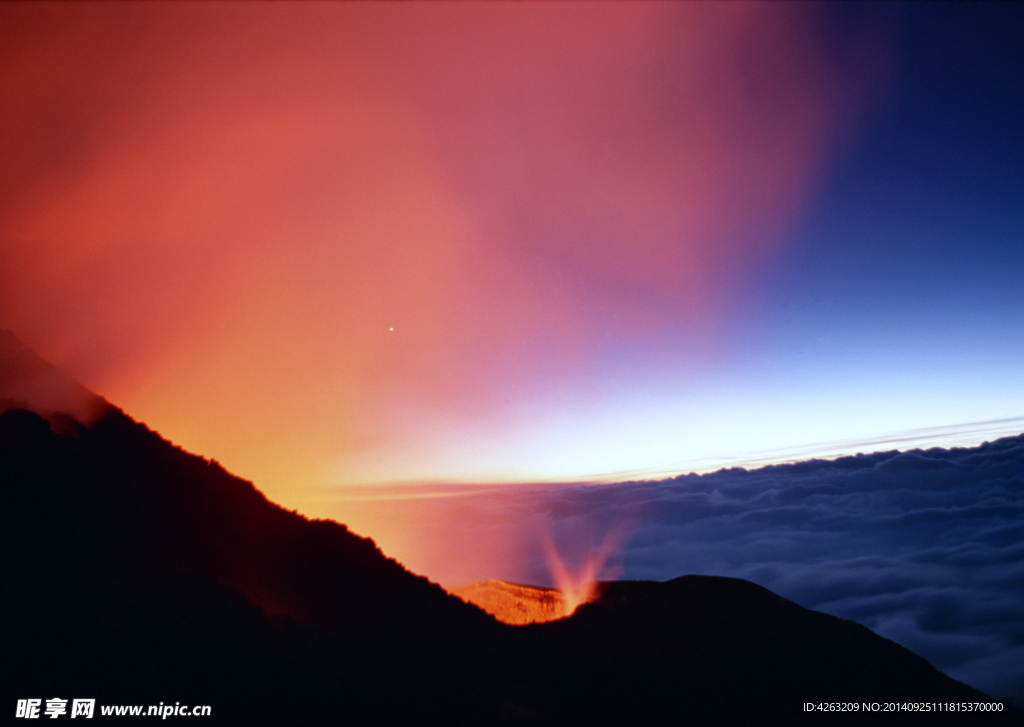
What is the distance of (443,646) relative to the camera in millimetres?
24500

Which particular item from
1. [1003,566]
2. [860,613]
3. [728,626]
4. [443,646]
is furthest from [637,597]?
[1003,566]

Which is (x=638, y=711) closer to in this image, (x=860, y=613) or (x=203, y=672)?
(x=203, y=672)

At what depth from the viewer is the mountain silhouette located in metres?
15.8

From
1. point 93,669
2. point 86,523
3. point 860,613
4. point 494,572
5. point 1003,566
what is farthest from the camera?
point 494,572

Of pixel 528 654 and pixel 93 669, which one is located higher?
pixel 93 669

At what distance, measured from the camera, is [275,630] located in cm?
1920

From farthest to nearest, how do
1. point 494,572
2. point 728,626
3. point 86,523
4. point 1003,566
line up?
1. point 494,572
2. point 1003,566
3. point 728,626
4. point 86,523

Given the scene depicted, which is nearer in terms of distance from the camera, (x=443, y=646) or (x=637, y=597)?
(x=443, y=646)

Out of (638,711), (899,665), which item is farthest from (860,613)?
(638,711)

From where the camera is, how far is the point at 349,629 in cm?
2355

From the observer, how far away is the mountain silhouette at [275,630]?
51.9 feet

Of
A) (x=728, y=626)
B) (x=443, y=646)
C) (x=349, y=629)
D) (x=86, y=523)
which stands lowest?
(x=728, y=626)

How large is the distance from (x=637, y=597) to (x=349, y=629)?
90.4ft

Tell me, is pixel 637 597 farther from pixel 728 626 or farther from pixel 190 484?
pixel 190 484
